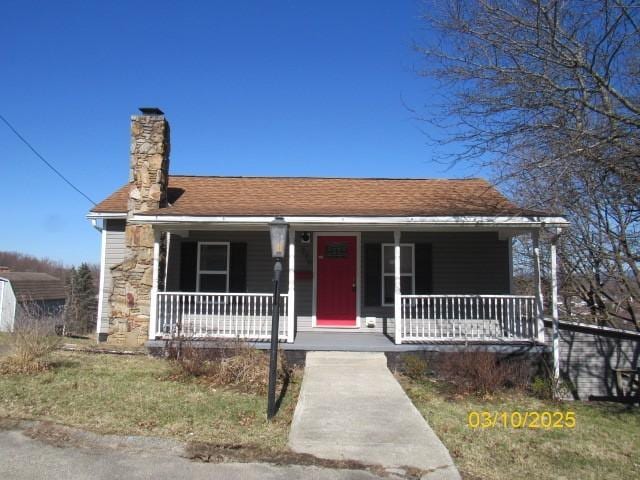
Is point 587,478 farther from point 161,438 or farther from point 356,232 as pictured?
point 356,232

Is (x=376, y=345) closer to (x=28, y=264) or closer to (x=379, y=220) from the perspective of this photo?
(x=379, y=220)

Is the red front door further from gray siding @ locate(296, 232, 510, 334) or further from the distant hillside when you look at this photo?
the distant hillside

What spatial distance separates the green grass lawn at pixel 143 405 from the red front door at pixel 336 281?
137 inches

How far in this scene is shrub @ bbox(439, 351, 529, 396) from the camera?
7.67 metres

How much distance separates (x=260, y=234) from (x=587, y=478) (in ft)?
26.7

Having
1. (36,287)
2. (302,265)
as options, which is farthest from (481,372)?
(36,287)

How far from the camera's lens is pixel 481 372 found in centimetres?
768

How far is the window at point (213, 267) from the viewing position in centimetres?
1124

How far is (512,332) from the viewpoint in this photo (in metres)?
10.2

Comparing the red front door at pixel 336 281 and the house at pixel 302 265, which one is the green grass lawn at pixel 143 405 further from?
the red front door at pixel 336 281

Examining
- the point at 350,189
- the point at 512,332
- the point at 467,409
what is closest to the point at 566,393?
the point at 512,332

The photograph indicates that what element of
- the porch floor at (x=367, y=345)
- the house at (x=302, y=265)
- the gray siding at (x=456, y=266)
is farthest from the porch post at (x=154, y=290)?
the gray siding at (x=456, y=266)

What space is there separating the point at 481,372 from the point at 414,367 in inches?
47.8

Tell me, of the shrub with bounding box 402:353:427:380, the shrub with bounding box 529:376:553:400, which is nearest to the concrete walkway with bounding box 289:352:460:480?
the shrub with bounding box 402:353:427:380
